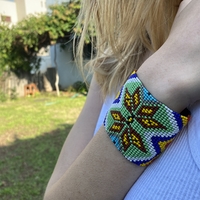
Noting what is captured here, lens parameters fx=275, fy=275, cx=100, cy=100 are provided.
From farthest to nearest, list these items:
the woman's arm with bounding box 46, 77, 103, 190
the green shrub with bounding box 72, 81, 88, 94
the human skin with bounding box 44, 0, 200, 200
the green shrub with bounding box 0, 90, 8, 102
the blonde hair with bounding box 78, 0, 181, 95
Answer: the green shrub with bounding box 72, 81, 88, 94 < the green shrub with bounding box 0, 90, 8, 102 < the woman's arm with bounding box 46, 77, 103, 190 < the blonde hair with bounding box 78, 0, 181, 95 < the human skin with bounding box 44, 0, 200, 200

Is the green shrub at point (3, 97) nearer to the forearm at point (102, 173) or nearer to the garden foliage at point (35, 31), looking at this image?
the garden foliage at point (35, 31)

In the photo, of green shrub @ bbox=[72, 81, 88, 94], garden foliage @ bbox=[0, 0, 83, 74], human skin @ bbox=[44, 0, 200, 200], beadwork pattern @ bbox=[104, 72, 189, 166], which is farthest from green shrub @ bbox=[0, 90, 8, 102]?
beadwork pattern @ bbox=[104, 72, 189, 166]

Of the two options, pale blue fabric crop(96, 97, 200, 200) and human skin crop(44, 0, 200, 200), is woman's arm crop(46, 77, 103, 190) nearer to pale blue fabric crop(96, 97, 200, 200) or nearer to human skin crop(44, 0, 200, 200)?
human skin crop(44, 0, 200, 200)

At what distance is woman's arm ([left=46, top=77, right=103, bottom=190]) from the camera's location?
0.83 m

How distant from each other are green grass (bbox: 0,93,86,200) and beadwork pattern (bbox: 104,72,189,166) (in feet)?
9.08

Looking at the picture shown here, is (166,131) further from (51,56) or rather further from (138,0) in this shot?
(51,56)

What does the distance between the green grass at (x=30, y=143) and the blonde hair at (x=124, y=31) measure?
251 centimetres

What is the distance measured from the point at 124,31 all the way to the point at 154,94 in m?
0.28

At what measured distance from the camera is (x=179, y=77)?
43 centimetres

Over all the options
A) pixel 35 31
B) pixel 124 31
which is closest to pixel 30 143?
pixel 124 31

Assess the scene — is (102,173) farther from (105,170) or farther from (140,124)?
(140,124)

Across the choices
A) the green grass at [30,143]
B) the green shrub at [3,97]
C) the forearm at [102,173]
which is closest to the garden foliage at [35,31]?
the green shrub at [3,97]

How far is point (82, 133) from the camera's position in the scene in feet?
2.83

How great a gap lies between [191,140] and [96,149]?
17 centimetres
